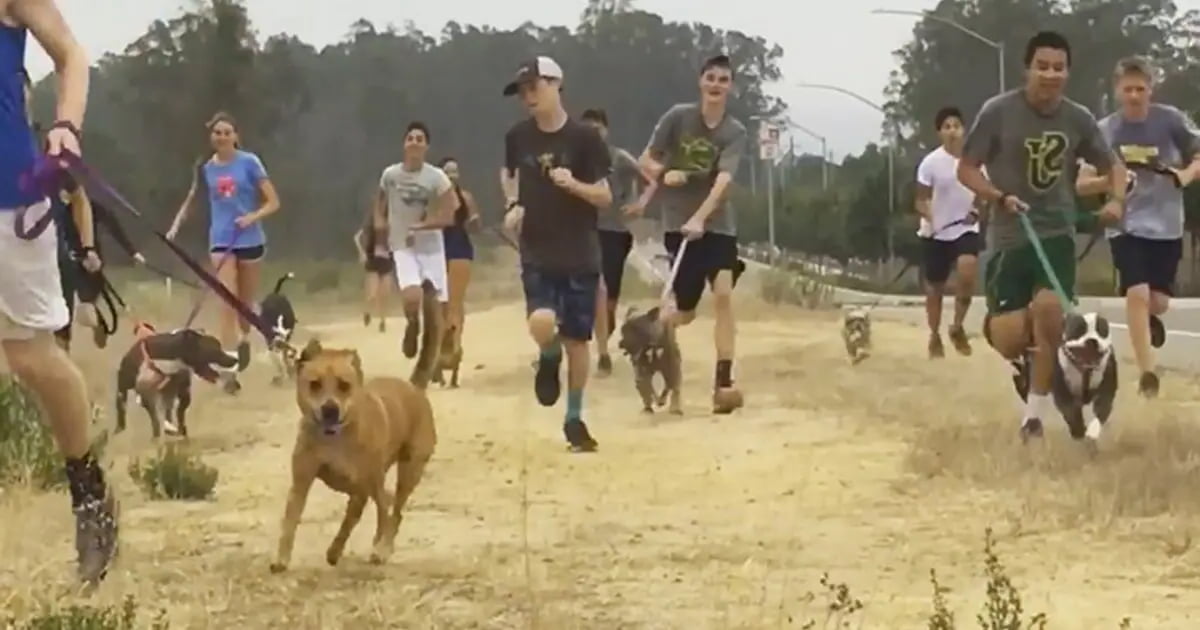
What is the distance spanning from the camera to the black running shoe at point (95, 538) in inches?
216

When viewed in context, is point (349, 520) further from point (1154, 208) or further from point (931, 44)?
point (931, 44)

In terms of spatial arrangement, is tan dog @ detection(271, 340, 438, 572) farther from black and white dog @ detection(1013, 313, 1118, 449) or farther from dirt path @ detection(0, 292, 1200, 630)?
black and white dog @ detection(1013, 313, 1118, 449)

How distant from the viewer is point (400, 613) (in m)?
5.10

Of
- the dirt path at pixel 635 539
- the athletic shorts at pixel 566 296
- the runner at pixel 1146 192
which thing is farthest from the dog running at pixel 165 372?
the runner at pixel 1146 192

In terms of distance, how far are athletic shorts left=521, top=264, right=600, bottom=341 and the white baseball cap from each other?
858 mm

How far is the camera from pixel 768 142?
1328 inches

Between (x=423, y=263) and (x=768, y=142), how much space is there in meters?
21.2

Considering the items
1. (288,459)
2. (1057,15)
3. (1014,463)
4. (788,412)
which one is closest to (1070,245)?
(1014,463)

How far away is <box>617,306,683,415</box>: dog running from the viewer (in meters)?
10.6

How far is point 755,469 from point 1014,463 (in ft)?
3.49

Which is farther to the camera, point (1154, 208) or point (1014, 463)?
point (1154, 208)

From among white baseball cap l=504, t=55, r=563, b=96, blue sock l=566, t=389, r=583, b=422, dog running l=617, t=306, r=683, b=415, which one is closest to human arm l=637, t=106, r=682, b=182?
dog running l=617, t=306, r=683, b=415

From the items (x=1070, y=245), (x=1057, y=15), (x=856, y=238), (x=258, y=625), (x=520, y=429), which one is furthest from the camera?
→ (x=1057, y=15)

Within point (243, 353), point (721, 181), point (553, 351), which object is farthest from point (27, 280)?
point (243, 353)
